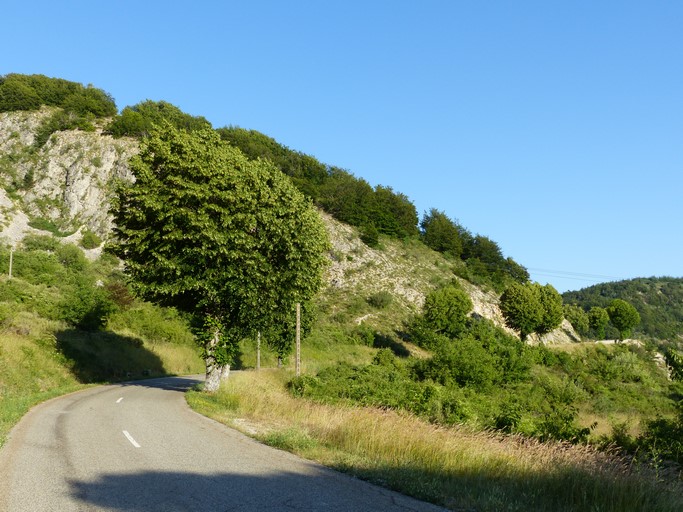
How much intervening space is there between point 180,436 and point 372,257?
3147 inches

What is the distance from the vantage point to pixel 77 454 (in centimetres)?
1059

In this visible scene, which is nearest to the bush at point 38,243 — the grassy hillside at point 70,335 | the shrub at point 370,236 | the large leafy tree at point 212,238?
the grassy hillside at point 70,335

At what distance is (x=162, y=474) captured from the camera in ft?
28.8

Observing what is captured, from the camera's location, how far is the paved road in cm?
714

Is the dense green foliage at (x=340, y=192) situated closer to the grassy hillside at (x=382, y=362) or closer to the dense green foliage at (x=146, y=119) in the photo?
the grassy hillside at (x=382, y=362)

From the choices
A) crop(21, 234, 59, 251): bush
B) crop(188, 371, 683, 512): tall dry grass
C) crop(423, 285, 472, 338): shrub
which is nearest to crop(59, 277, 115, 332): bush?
crop(188, 371, 683, 512): tall dry grass

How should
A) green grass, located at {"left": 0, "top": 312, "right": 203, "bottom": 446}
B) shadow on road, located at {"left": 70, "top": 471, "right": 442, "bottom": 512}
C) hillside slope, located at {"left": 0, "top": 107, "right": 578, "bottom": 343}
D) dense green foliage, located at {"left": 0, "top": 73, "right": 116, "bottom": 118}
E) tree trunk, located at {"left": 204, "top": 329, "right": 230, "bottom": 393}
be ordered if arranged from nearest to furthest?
shadow on road, located at {"left": 70, "top": 471, "right": 442, "bottom": 512}
green grass, located at {"left": 0, "top": 312, "right": 203, "bottom": 446}
tree trunk, located at {"left": 204, "top": 329, "right": 230, "bottom": 393}
hillside slope, located at {"left": 0, "top": 107, "right": 578, "bottom": 343}
dense green foliage, located at {"left": 0, "top": 73, "right": 116, "bottom": 118}

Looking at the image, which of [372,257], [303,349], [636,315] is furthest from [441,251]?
[303,349]

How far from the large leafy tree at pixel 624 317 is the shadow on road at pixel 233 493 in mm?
115449

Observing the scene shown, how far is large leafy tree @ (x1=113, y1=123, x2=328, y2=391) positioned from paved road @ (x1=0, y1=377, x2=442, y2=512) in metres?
10.8

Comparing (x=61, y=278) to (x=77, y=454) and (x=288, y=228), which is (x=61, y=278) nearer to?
(x=288, y=228)

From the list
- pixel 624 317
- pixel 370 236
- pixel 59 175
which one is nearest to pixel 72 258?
pixel 59 175

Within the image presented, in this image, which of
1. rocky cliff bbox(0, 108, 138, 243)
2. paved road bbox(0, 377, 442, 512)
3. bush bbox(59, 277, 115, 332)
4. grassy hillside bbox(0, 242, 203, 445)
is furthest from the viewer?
rocky cliff bbox(0, 108, 138, 243)

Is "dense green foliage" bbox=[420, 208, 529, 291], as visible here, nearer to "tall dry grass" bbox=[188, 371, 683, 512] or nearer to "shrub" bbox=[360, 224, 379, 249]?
"shrub" bbox=[360, 224, 379, 249]
